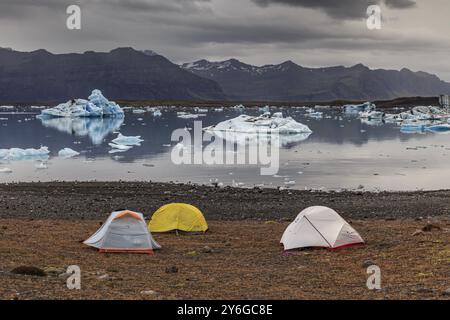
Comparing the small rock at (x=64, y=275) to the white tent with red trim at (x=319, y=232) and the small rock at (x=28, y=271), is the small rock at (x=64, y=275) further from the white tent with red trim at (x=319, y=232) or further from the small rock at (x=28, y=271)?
the white tent with red trim at (x=319, y=232)

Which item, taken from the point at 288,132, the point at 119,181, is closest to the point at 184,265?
the point at 119,181

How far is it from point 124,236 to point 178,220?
9.69 ft

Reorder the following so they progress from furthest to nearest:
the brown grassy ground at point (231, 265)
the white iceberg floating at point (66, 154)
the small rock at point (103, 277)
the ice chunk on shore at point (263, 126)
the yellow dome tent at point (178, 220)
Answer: the ice chunk on shore at point (263, 126) < the white iceberg floating at point (66, 154) < the yellow dome tent at point (178, 220) < the small rock at point (103, 277) < the brown grassy ground at point (231, 265)

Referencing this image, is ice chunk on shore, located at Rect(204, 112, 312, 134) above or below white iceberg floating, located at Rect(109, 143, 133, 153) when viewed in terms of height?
above

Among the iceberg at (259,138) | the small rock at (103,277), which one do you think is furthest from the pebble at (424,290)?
the iceberg at (259,138)

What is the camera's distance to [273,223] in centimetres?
1853

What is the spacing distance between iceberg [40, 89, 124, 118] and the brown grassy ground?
9082 centimetres

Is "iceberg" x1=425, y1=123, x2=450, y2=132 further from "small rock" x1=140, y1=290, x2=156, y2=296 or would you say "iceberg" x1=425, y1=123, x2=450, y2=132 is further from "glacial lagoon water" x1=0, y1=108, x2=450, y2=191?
"small rock" x1=140, y1=290, x2=156, y2=296

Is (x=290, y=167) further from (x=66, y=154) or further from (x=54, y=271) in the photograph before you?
(x=54, y=271)

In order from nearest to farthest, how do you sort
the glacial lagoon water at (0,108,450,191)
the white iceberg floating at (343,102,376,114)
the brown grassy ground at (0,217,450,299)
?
1. the brown grassy ground at (0,217,450,299)
2. the glacial lagoon water at (0,108,450,191)
3. the white iceberg floating at (343,102,376,114)

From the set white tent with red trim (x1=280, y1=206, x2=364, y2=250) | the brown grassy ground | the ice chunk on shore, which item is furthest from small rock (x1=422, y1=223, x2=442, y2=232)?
the ice chunk on shore

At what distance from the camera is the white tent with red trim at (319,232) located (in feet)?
46.8

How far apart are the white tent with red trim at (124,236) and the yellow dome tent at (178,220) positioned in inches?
97.1

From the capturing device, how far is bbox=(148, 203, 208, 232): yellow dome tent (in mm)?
16844
